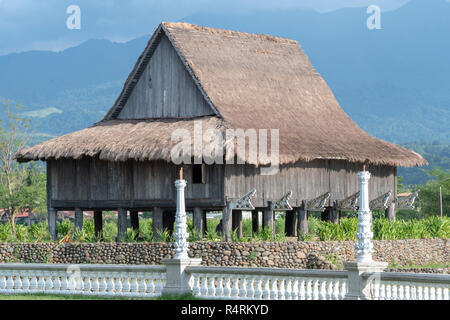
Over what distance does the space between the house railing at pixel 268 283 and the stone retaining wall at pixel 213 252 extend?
7.87 m

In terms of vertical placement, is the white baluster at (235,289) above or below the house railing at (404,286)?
below

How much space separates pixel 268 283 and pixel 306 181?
1401 centimetres

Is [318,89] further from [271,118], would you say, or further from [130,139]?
[130,139]

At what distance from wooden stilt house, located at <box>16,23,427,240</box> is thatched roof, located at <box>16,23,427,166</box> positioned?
49 mm

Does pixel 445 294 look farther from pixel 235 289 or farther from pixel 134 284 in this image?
pixel 134 284

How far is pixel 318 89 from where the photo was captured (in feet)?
126

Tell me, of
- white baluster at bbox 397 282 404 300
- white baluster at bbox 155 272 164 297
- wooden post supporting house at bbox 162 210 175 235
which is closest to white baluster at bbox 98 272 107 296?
white baluster at bbox 155 272 164 297

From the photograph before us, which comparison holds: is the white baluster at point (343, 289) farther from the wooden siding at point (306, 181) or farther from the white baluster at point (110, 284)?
the wooden siding at point (306, 181)

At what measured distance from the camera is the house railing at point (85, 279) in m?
21.7

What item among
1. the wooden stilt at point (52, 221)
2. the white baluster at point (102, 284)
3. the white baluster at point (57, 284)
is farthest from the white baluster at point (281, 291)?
the wooden stilt at point (52, 221)

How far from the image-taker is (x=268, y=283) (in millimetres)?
20375

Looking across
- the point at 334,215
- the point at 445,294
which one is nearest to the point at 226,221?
the point at 334,215
